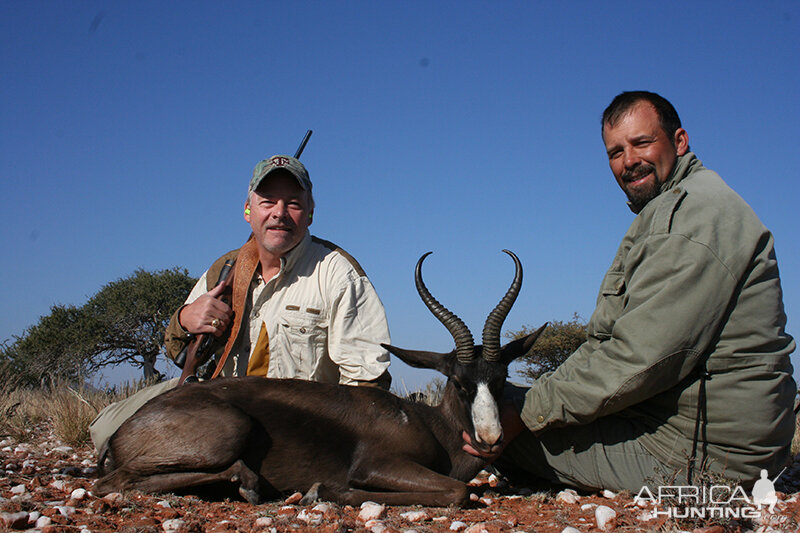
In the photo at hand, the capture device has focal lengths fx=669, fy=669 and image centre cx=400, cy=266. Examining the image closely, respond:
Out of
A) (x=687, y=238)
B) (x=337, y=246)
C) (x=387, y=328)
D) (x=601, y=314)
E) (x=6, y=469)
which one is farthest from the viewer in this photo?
(x=337, y=246)

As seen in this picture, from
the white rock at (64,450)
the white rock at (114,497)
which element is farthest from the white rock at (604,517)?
the white rock at (64,450)

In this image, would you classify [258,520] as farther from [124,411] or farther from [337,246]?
[337,246]

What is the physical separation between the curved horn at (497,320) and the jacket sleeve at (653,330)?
81cm

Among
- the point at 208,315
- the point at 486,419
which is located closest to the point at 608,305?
the point at 486,419

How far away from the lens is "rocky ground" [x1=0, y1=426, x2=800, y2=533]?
4.07 m

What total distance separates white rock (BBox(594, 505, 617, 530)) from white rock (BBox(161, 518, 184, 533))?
262 centimetres

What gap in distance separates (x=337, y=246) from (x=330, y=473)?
9.88 ft

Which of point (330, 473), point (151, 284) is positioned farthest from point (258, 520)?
point (151, 284)

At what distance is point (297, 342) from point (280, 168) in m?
1.88

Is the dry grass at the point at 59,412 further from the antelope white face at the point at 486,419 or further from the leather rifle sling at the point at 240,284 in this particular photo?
the antelope white face at the point at 486,419

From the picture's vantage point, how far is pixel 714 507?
13.9ft

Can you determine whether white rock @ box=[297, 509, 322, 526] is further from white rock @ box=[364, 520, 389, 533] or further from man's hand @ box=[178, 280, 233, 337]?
man's hand @ box=[178, 280, 233, 337]

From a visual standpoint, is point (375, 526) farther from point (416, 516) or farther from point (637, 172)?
point (637, 172)

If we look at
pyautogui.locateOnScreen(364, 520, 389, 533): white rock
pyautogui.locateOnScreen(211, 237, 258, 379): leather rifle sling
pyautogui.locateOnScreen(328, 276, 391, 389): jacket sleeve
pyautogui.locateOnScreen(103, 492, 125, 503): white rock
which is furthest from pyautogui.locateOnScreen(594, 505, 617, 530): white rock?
pyautogui.locateOnScreen(211, 237, 258, 379): leather rifle sling
